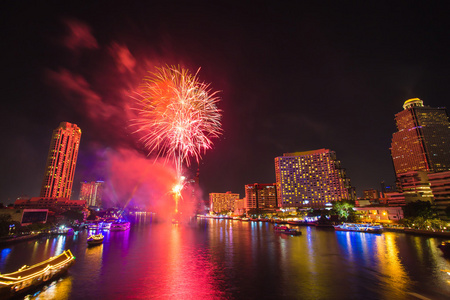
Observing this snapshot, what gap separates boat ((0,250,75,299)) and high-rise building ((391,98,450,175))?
175655 mm

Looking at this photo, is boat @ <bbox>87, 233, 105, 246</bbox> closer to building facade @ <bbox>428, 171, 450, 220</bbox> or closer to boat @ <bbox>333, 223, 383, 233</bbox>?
boat @ <bbox>333, 223, 383, 233</bbox>

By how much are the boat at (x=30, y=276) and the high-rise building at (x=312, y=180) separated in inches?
5422

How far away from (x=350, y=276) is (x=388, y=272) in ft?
15.0

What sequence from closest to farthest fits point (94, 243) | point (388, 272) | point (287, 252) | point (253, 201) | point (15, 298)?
1. point (15, 298)
2. point (388, 272)
3. point (287, 252)
4. point (94, 243)
5. point (253, 201)

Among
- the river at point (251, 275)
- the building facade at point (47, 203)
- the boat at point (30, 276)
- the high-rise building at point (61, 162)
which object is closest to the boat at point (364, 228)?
the river at point (251, 275)

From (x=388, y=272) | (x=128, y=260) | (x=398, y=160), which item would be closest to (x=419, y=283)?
(x=388, y=272)

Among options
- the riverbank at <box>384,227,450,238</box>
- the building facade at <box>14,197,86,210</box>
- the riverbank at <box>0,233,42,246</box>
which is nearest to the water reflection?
the riverbank at <box>384,227,450,238</box>

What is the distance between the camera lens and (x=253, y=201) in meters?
198

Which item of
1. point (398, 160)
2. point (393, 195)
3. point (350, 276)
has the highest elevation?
point (398, 160)

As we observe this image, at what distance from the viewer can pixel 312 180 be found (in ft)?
470

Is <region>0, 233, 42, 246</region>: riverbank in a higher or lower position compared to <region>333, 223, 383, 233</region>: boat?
higher

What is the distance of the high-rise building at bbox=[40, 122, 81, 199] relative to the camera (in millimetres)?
133288

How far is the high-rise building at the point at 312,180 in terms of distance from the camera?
443 ft

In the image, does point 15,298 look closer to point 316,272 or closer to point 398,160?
point 316,272
